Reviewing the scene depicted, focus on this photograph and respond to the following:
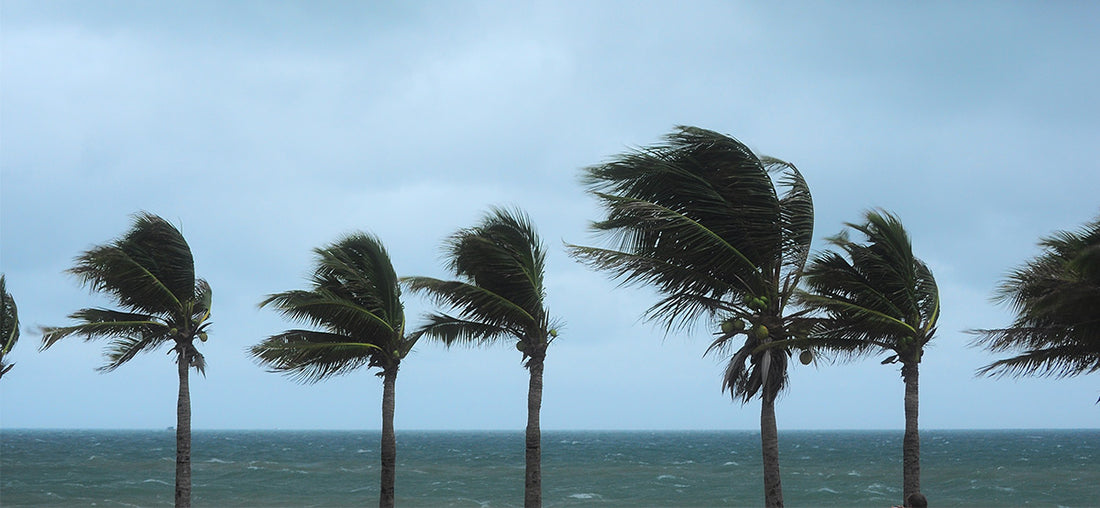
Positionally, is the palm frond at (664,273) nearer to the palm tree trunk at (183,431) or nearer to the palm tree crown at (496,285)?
the palm tree crown at (496,285)

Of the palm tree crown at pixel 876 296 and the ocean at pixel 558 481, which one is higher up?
the palm tree crown at pixel 876 296

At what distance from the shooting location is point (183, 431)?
2202 cm

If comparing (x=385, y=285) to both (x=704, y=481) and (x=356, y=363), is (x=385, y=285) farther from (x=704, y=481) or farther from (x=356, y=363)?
(x=704, y=481)

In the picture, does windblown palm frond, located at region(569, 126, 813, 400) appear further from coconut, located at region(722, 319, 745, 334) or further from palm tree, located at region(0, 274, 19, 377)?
palm tree, located at region(0, 274, 19, 377)

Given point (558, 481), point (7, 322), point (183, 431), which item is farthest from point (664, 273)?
point (558, 481)

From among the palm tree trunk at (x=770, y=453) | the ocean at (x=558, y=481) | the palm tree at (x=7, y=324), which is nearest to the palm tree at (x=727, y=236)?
the palm tree trunk at (x=770, y=453)

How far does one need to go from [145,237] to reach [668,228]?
12.8 metres

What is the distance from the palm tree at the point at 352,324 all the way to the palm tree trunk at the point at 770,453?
8.07 metres

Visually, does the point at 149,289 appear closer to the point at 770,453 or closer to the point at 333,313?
the point at 333,313

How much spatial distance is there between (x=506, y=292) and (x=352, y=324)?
12.2 feet

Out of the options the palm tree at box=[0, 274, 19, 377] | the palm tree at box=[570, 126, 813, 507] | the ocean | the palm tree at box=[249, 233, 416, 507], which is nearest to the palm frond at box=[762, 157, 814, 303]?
the palm tree at box=[570, 126, 813, 507]

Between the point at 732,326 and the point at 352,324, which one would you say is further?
the point at 352,324

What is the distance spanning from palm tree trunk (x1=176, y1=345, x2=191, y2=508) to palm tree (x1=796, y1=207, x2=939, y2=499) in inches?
554

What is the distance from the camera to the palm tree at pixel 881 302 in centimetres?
1633
